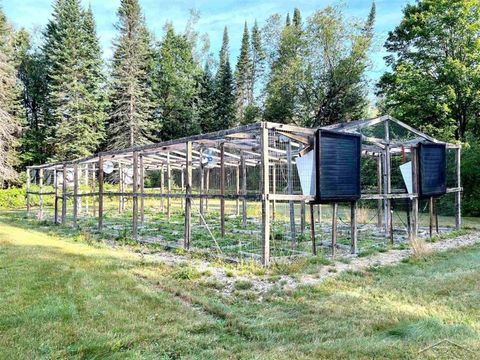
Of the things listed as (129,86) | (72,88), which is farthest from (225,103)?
(72,88)

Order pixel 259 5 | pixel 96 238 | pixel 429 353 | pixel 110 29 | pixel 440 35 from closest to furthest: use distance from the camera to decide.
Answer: pixel 429 353 < pixel 96 238 < pixel 440 35 < pixel 110 29 < pixel 259 5

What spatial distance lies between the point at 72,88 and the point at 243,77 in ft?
54.2

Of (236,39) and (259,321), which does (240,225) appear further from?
(236,39)

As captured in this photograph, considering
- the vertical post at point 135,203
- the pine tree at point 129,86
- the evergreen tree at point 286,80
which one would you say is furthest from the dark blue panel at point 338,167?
the pine tree at point 129,86

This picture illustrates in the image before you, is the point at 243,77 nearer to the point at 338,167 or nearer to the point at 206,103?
the point at 206,103

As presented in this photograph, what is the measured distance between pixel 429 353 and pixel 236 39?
39.9 meters

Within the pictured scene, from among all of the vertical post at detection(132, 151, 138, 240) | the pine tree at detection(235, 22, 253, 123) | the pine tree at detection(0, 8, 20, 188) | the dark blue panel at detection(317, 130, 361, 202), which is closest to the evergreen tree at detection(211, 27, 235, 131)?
the pine tree at detection(235, 22, 253, 123)

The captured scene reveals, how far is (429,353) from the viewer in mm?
2863

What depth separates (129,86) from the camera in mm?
26703

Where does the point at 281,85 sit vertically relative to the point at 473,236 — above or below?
above

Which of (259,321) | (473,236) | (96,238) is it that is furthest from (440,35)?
(259,321)

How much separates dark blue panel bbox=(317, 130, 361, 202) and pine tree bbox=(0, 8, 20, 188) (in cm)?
1872

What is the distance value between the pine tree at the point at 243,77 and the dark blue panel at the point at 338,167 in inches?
1119

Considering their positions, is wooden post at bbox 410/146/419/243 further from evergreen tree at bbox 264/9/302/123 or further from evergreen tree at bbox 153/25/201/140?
evergreen tree at bbox 153/25/201/140
